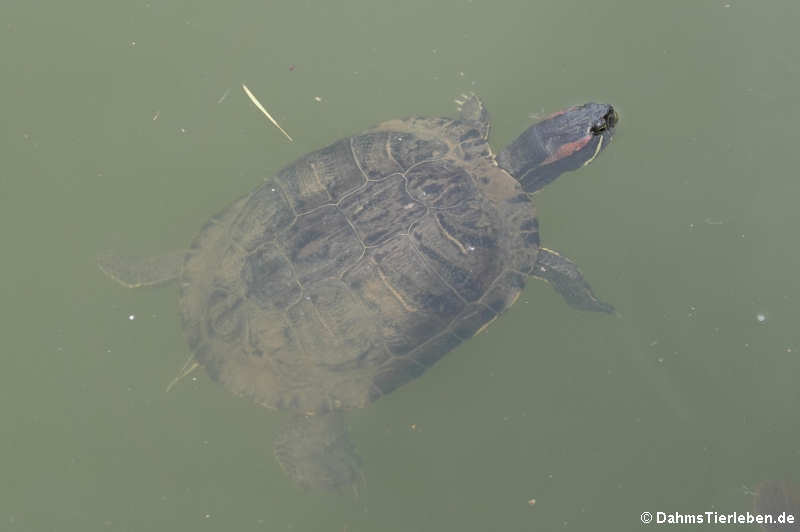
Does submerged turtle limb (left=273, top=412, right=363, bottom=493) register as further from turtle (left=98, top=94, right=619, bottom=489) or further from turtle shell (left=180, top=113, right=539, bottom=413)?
turtle shell (left=180, top=113, right=539, bottom=413)

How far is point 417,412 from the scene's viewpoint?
4.06m

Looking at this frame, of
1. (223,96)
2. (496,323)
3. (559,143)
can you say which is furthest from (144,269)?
(559,143)

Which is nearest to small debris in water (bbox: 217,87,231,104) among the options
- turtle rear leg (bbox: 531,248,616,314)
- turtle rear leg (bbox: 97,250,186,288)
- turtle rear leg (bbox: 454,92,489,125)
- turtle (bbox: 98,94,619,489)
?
turtle (bbox: 98,94,619,489)

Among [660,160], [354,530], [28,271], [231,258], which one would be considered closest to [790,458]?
[660,160]

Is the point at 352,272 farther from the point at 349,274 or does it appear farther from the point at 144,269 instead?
the point at 144,269

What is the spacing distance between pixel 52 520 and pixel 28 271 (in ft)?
5.62

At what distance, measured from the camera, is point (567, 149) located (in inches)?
163

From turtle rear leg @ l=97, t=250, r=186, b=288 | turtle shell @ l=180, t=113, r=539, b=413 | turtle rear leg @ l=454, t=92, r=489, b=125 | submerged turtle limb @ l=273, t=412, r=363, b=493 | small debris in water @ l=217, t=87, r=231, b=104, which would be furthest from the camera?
small debris in water @ l=217, t=87, r=231, b=104

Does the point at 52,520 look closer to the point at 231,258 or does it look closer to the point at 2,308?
the point at 2,308

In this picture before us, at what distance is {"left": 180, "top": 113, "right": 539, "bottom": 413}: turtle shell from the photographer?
11.1 feet

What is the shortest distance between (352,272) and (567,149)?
1881 millimetres

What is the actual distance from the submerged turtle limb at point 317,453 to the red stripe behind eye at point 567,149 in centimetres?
233

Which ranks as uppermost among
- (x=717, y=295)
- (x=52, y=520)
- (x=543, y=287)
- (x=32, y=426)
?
(x=32, y=426)

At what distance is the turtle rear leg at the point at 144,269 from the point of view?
13.1ft
